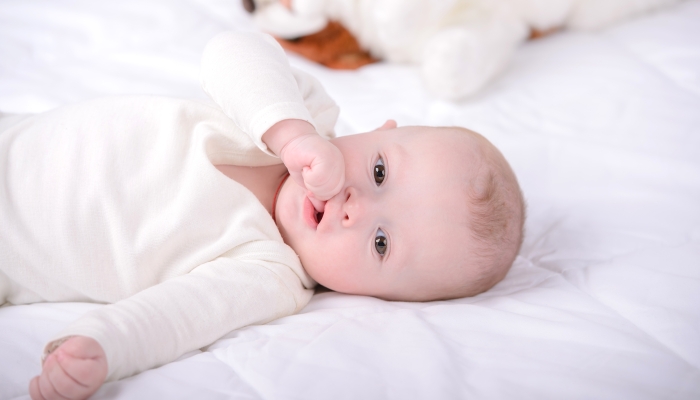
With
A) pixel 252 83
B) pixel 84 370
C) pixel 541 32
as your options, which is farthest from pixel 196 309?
pixel 541 32

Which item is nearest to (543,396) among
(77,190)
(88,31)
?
(77,190)

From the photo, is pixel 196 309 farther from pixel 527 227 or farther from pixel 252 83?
pixel 527 227

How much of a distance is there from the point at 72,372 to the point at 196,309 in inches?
7.7

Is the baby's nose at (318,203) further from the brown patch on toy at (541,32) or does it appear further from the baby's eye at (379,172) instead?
the brown patch on toy at (541,32)

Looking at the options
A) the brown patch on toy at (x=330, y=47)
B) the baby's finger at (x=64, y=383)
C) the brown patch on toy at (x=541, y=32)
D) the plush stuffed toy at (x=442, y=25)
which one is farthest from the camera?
the brown patch on toy at (x=541, y=32)

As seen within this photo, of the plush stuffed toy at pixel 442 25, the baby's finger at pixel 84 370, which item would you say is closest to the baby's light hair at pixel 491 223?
the plush stuffed toy at pixel 442 25

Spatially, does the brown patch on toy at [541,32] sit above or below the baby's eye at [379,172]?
above

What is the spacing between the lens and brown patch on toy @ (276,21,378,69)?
1766 millimetres

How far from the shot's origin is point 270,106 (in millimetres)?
935

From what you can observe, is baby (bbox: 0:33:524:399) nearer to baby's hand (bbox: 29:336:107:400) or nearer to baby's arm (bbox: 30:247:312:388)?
baby's arm (bbox: 30:247:312:388)

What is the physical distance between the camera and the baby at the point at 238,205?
3.10 feet

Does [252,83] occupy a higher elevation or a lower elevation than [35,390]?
higher

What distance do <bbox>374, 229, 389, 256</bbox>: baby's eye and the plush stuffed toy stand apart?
674 mm

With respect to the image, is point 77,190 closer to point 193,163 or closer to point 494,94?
point 193,163
